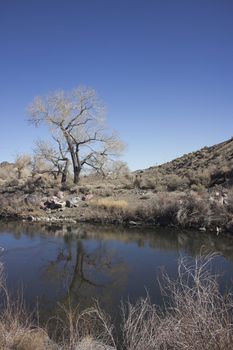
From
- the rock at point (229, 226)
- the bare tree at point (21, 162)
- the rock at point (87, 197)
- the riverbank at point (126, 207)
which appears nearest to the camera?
the rock at point (229, 226)

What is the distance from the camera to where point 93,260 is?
48.1ft

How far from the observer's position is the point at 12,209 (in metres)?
25.5

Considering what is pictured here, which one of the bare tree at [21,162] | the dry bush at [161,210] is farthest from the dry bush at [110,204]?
the bare tree at [21,162]

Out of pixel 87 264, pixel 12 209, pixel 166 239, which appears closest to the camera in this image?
pixel 87 264

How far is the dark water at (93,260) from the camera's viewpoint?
412 inches

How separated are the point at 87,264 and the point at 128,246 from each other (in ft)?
10.7

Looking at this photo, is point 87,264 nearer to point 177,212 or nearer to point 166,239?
point 166,239

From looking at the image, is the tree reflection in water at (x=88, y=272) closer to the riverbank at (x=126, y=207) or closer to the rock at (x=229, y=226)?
the riverbank at (x=126, y=207)

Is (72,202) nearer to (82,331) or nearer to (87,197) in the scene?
(87,197)

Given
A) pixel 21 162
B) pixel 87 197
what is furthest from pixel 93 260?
pixel 21 162

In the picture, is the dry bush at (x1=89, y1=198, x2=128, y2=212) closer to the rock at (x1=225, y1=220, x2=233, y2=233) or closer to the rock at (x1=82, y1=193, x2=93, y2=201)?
the rock at (x1=82, y1=193, x2=93, y2=201)

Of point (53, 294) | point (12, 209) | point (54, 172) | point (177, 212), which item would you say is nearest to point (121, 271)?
point (53, 294)

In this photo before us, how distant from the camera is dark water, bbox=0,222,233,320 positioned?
10461 millimetres

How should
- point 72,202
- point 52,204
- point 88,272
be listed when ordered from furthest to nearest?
point 72,202, point 52,204, point 88,272
